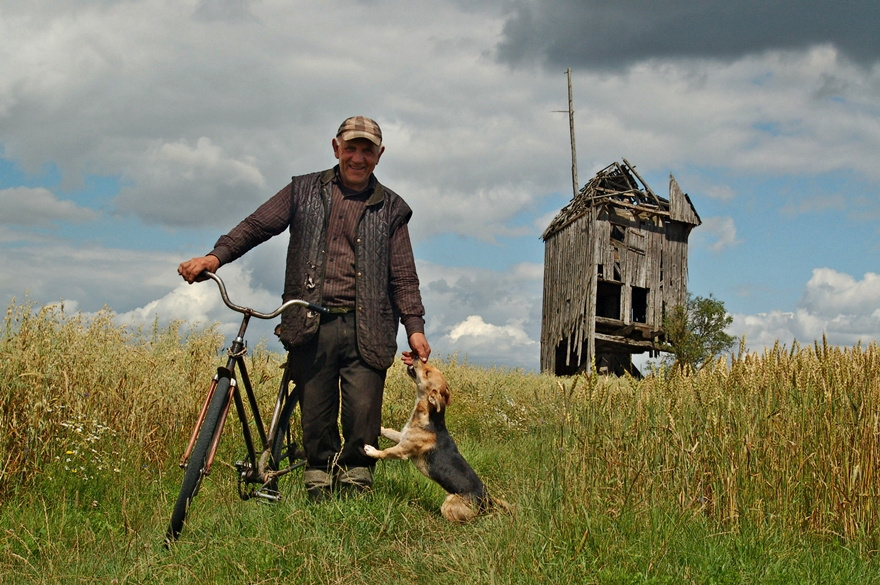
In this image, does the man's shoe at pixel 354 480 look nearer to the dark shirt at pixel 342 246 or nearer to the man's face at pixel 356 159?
the dark shirt at pixel 342 246

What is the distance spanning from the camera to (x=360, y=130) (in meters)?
5.09

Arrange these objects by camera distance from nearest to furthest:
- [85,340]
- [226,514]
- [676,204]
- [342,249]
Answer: [226,514] → [342,249] → [85,340] → [676,204]

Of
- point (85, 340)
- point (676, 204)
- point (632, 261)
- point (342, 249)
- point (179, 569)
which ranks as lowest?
point (179, 569)

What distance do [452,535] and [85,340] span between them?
14.0ft

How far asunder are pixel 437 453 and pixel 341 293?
4.36 ft

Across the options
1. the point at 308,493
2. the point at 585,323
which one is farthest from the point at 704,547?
the point at 585,323

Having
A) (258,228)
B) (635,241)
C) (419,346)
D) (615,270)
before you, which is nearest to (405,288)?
(419,346)

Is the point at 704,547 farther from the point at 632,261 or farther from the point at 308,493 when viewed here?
the point at 632,261

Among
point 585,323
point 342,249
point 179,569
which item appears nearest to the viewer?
point 179,569

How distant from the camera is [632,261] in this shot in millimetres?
23875

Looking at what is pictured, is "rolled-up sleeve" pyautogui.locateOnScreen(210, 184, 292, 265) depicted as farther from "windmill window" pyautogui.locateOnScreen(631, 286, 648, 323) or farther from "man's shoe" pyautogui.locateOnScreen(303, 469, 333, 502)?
"windmill window" pyautogui.locateOnScreen(631, 286, 648, 323)

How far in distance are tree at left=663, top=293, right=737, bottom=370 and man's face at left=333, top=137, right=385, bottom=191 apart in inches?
729

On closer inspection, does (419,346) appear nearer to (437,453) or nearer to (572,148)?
(437,453)

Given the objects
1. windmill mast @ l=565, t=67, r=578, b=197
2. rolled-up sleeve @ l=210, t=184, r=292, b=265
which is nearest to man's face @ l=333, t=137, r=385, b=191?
rolled-up sleeve @ l=210, t=184, r=292, b=265
